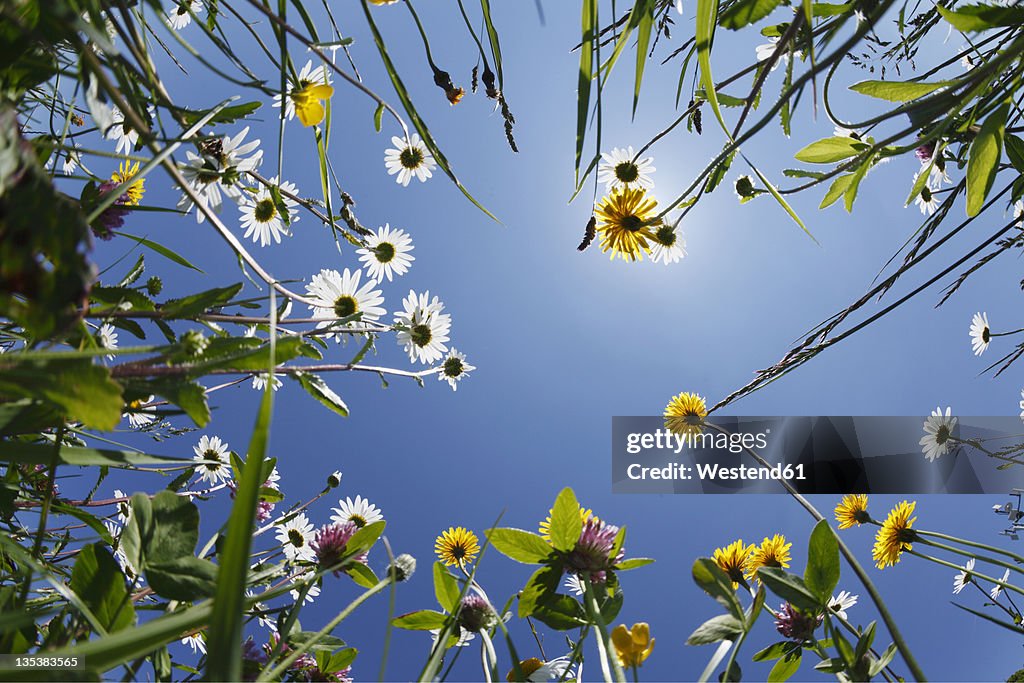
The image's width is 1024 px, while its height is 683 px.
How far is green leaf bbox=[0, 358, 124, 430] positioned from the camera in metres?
0.16

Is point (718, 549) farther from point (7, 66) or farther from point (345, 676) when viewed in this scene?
point (7, 66)

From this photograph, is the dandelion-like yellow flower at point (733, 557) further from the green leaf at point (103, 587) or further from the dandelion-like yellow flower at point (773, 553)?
the green leaf at point (103, 587)

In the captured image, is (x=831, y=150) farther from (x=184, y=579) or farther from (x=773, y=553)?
(x=184, y=579)

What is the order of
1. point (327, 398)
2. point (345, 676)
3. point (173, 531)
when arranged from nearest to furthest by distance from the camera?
point (173, 531) < point (327, 398) < point (345, 676)

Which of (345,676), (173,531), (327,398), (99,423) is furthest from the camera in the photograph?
(345,676)

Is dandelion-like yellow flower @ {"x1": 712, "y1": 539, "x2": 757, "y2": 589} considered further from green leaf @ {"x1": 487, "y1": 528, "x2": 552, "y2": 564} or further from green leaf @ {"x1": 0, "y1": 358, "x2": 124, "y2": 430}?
green leaf @ {"x1": 0, "y1": 358, "x2": 124, "y2": 430}

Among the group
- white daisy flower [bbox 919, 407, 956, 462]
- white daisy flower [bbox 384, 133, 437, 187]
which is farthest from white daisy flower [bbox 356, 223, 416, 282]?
white daisy flower [bbox 919, 407, 956, 462]

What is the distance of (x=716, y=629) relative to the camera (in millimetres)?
293

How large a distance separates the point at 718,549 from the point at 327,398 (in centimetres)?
44

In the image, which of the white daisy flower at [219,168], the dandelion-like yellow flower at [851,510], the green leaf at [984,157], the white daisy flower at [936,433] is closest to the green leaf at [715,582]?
the green leaf at [984,157]

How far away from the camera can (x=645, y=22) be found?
312mm

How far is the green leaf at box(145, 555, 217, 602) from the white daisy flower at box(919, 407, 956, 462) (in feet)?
4.61

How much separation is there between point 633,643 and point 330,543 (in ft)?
0.77

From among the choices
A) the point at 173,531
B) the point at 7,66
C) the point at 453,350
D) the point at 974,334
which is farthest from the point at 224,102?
the point at 974,334
